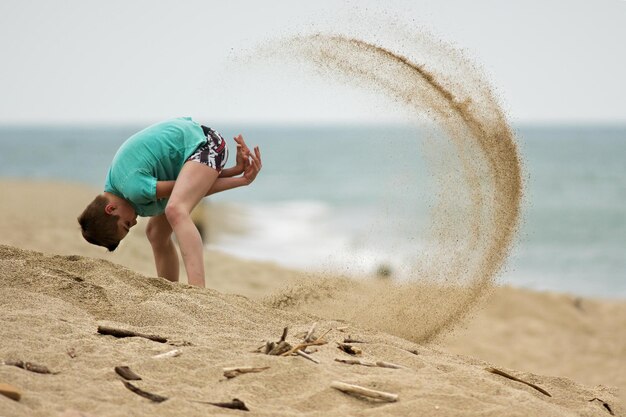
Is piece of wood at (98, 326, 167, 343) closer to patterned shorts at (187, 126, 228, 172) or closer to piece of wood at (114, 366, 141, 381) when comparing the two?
piece of wood at (114, 366, 141, 381)

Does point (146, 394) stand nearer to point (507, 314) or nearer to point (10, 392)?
point (10, 392)

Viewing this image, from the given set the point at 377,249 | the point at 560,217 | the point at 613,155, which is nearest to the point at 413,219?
the point at 560,217

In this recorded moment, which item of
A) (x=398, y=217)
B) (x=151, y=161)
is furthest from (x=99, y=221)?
(x=398, y=217)

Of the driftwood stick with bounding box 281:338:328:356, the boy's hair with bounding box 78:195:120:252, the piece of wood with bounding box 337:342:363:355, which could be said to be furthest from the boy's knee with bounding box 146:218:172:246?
the piece of wood with bounding box 337:342:363:355

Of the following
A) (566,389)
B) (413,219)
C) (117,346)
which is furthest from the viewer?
(413,219)

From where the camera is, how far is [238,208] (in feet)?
90.5

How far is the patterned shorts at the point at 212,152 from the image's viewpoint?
18.9 ft

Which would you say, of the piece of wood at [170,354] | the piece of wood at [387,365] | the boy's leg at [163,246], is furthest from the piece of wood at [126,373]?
the boy's leg at [163,246]

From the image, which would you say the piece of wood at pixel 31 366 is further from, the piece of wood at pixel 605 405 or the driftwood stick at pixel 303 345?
the piece of wood at pixel 605 405

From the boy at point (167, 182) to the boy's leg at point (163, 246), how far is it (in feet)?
0.45

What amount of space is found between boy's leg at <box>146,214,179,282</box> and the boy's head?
0.33 m

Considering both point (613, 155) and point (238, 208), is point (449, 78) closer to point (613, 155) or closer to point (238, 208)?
point (238, 208)

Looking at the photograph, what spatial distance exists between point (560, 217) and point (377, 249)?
1141 cm

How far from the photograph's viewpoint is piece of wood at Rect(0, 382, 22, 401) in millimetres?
3260
